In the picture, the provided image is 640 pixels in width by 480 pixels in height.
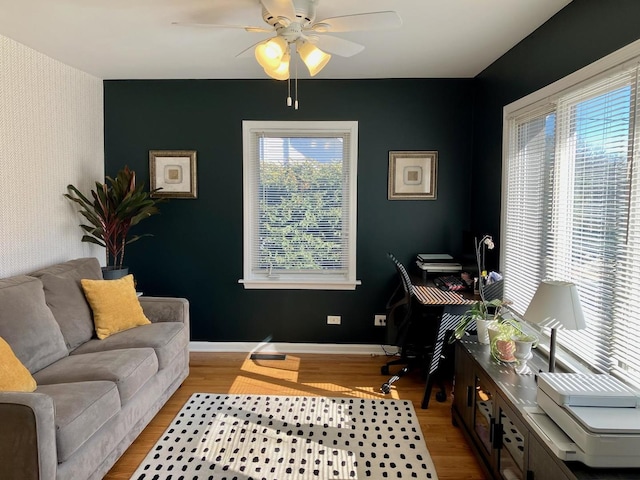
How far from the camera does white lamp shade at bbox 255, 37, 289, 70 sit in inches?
86.1

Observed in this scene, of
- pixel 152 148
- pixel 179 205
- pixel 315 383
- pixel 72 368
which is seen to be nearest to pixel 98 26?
pixel 152 148

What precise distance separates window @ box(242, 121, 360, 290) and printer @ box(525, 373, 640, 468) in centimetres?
246

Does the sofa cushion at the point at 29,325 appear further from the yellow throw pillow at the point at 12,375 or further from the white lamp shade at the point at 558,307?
the white lamp shade at the point at 558,307

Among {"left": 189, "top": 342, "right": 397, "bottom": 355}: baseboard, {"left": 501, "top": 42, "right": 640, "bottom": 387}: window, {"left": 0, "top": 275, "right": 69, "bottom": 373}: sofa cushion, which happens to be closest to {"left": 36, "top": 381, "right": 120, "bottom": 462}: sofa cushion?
{"left": 0, "top": 275, "right": 69, "bottom": 373}: sofa cushion

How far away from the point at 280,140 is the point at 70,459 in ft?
10.1

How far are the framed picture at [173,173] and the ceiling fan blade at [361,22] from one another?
90.0 inches

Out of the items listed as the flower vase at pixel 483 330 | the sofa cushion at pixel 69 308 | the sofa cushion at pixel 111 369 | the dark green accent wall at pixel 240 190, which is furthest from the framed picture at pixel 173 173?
the flower vase at pixel 483 330

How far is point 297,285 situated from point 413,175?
1.58m

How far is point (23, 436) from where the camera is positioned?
1748 mm

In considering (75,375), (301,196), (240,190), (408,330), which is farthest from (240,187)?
(75,375)

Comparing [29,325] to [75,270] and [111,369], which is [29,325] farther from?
[75,270]

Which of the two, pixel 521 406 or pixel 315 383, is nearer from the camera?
pixel 521 406

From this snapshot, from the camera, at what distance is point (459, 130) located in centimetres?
407

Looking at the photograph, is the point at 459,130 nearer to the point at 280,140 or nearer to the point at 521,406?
the point at 280,140
